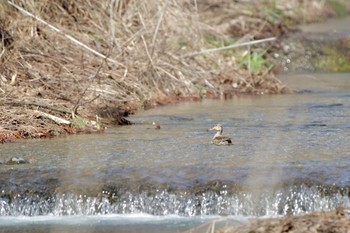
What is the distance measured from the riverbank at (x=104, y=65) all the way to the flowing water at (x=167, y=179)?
73 cm

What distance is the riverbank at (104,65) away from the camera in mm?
11617

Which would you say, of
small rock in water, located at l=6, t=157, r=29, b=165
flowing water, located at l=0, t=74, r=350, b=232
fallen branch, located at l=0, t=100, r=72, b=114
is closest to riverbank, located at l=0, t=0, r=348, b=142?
fallen branch, located at l=0, t=100, r=72, b=114

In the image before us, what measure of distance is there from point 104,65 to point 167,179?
17.1 feet

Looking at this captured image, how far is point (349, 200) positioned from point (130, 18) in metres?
7.84

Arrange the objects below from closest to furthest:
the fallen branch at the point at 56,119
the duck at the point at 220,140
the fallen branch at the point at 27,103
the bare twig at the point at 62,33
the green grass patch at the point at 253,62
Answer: the duck at the point at 220,140, the fallen branch at the point at 56,119, the fallen branch at the point at 27,103, the bare twig at the point at 62,33, the green grass patch at the point at 253,62

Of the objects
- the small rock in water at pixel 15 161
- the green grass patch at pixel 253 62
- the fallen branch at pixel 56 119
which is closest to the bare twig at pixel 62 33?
the fallen branch at pixel 56 119

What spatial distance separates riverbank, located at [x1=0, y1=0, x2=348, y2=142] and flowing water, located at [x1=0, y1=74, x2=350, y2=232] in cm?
73

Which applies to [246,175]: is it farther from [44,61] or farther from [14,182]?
[44,61]

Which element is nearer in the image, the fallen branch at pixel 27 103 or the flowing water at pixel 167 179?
the flowing water at pixel 167 179

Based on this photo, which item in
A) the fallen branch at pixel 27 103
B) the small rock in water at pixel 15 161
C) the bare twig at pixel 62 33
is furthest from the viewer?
the bare twig at pixel 62 33

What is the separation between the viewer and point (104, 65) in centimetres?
1372

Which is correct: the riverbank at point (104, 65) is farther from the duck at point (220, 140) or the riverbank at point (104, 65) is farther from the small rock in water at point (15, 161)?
the duck at point (220, 140)

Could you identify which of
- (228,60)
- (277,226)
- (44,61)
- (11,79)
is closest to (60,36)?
(44,61)

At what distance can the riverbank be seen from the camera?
38.1ft
